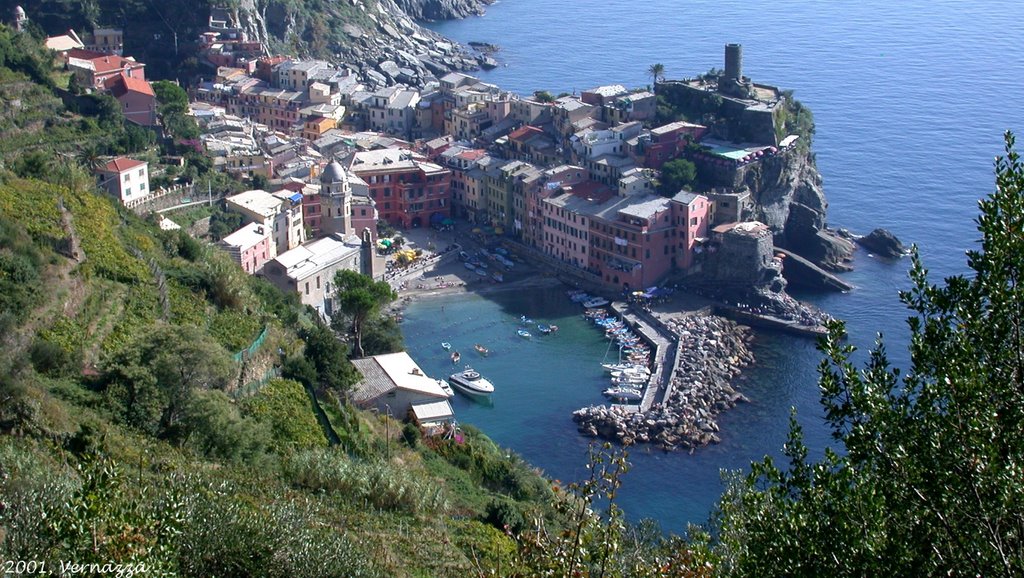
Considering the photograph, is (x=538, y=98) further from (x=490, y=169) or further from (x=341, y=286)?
(x=341, y=286)

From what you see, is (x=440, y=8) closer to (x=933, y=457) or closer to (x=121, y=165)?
(x=121, y=165)

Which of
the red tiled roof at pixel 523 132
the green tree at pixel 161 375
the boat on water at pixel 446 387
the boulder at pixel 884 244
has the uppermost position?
the green tree at pixel 161 375

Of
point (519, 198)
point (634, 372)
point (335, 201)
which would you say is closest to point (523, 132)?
point (519, 198)

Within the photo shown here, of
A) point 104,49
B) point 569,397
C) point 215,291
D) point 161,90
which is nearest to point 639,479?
point 569,397

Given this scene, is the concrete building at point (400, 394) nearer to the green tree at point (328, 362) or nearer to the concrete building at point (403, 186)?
the green tree at point (328, 362)

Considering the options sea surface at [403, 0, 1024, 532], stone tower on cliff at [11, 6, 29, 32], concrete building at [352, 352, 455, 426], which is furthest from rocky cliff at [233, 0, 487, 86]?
concrete building at [352, 352, 455, 426]

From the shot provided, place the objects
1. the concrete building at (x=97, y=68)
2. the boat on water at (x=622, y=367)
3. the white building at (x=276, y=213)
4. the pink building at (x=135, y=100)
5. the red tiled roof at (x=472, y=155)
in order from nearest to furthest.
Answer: the boat on water at (x=622, y=367) → the white building at (x=276, y=213) → the pink building at (x=135, y=100) → the concrete building at (x=97, y=68) → the red tiled roof at (x=472, y=155)

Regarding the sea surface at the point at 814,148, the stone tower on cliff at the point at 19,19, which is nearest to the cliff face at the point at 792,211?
the sea surface at the point at 814,148
